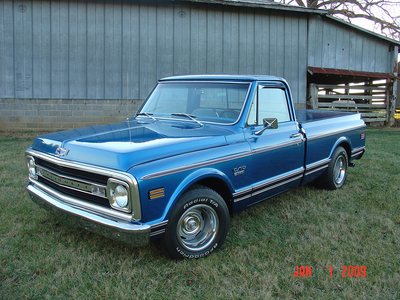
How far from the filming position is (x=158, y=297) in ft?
8.76

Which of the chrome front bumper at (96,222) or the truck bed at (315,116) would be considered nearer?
the chrome front bumper at (96,222)

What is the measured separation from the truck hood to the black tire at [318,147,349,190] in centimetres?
231

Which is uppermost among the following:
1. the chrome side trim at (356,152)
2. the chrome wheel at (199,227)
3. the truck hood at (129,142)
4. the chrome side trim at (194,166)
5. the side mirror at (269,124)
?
the side mirror at (269,124)

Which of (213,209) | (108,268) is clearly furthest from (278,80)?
(108,268)

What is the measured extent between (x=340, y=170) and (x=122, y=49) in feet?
27.0

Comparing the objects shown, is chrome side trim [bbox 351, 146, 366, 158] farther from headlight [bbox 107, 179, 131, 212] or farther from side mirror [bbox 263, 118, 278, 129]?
headlight [bbox 107, 179, 131, 212]

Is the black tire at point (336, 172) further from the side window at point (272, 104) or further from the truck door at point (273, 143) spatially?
the side window at point (272, 104)

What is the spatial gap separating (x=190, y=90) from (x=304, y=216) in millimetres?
2076

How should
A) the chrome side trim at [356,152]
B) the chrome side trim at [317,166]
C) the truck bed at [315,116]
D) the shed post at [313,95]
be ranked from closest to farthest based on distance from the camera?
1. the chrome side trim at [317,166]
2. the truck bed at [315,116]
3. the chrome side trim at [356,152]
4. the shed post at [313,95]

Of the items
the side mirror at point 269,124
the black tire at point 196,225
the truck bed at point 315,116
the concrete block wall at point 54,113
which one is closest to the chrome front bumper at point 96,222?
the black tire at point 196,225

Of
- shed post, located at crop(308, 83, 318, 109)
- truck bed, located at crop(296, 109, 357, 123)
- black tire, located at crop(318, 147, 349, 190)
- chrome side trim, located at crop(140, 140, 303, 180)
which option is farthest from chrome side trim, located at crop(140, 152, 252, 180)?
shed post, located at crop(308, 83, 318, 109)

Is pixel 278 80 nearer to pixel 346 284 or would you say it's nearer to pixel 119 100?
pixel 346 284

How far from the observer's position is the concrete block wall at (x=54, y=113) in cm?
1106

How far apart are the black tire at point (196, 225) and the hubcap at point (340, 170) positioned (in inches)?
114
